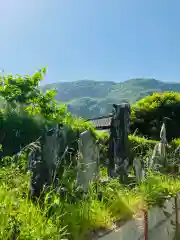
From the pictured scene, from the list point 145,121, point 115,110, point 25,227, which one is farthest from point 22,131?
point 145,121

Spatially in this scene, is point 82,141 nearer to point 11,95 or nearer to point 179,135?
point 11,95

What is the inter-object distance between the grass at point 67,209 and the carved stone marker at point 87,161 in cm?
17

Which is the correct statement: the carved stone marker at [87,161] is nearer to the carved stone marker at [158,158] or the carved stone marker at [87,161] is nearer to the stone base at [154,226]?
the stone base at [154,226]

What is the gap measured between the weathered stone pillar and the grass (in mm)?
591

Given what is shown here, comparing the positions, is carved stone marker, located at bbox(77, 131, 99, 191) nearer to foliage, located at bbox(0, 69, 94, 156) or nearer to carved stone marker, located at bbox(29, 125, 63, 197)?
carved stone marker, located at bbox(29, 125, 63, 197)

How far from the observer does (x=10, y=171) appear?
4.05m

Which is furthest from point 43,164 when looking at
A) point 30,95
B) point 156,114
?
point 156,114

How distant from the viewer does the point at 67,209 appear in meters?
3.61

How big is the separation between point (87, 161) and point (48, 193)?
1.17 metres

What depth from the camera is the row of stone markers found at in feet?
13.1

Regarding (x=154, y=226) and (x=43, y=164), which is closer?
(x=43, y=164)

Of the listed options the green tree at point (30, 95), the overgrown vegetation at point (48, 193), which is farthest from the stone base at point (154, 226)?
the green tree at point (30, 95)

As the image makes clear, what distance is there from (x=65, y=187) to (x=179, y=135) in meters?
19.0

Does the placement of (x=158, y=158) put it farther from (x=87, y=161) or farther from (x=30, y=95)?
(x=30, y=95)
